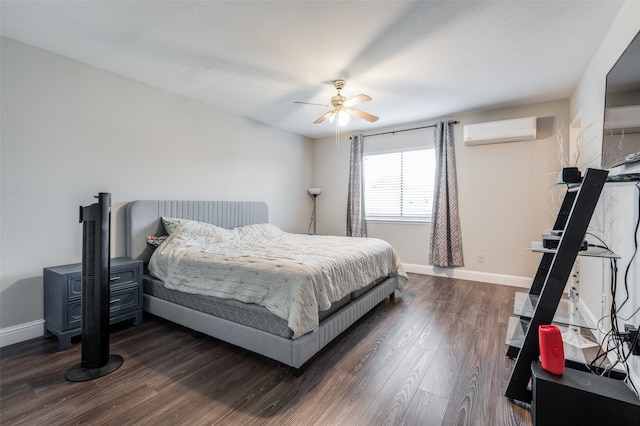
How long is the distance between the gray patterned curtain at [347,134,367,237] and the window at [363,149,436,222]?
13cm

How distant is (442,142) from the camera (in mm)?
4395

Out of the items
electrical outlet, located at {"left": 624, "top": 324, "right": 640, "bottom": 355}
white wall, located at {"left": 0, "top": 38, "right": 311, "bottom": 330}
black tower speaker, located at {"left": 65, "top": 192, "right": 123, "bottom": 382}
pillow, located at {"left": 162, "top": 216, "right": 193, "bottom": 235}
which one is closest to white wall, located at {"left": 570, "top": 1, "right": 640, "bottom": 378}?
electrical outlet, located at {"left": 624, "top": 324, "right": 640, "bottom": 355}

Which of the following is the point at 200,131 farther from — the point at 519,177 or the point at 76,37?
the point at 519,177

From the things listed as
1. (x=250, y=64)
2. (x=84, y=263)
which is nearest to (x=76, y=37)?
(x=250, y=64)

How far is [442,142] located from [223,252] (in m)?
3.59

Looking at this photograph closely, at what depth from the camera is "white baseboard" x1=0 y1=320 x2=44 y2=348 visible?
2295 millimetres

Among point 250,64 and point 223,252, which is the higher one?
point 250,64

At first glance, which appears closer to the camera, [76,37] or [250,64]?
[76,37]

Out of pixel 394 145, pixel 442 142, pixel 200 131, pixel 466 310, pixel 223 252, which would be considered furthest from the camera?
pixel 394 145

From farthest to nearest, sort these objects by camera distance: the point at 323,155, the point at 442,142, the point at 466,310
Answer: the point at 323,155, the point at 442,142, the point at 466,310

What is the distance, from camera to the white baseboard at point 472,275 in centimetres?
394

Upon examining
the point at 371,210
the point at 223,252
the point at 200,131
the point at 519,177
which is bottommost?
A: the point at 223,252

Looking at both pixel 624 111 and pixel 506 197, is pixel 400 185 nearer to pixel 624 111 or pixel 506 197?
pixel 506 197

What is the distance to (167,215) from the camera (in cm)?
331
